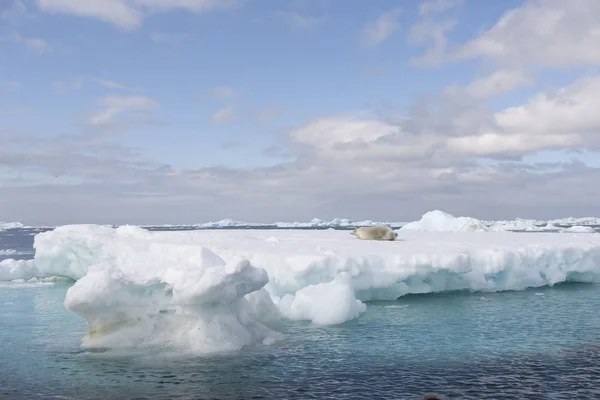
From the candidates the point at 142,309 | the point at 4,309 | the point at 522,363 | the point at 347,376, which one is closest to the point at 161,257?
the point at 4,309

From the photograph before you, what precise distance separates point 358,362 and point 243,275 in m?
3.11

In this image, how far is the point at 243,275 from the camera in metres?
11.8

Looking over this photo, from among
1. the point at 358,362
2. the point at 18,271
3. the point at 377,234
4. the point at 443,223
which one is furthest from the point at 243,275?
the point at 443,223

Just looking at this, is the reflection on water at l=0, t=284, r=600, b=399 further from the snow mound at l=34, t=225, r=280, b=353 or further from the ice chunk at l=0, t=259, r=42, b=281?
the ice chunk at l=0, t=259, r=42, b=281

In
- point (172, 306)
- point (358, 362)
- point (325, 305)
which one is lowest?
point (358, 362)

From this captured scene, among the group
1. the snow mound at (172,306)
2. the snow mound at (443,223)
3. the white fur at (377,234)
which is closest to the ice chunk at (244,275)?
the snow mound at (172,306)

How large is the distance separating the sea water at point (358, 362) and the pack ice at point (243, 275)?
670 millimetres

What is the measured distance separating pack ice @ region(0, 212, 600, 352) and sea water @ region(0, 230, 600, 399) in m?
0.67

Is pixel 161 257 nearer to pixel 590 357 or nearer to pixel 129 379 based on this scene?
pixel 129 379

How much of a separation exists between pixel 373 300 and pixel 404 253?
5.83 feet

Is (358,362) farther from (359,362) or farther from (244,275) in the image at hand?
(244,275)

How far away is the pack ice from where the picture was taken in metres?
11.5

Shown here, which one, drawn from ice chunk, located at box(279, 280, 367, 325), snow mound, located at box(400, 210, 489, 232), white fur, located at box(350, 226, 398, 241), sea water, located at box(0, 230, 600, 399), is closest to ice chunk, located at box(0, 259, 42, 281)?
sea water, located at box(0, 230, 600, 399)

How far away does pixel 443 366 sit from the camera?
993 cm
